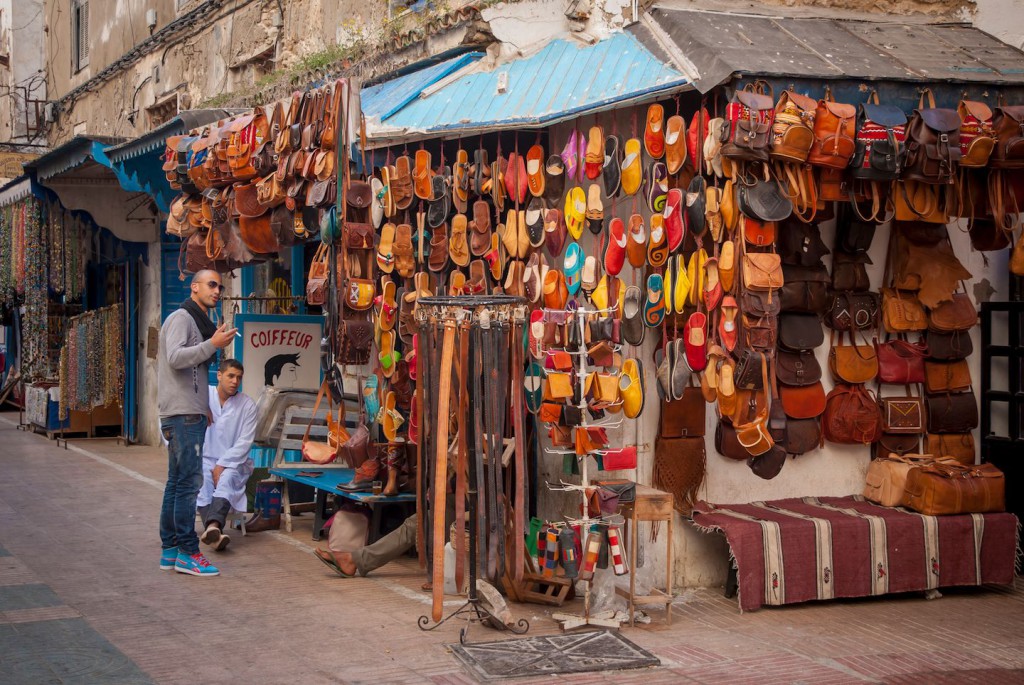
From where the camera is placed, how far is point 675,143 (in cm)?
657

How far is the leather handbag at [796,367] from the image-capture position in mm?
7137

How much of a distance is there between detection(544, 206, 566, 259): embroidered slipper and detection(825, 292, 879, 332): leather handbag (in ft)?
5.54

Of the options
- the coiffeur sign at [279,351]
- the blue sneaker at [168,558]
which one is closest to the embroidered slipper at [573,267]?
the blue sneaker at [168,558]

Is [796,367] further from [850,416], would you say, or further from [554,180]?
[554,180]

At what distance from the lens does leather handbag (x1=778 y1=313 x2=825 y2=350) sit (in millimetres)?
7094

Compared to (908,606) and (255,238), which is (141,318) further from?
(908,606)

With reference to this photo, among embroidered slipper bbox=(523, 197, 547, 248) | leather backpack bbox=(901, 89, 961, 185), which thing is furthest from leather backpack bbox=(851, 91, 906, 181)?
embroidered slipper bbox=(523, 197, 547, 248)

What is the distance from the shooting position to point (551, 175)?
7.47 m

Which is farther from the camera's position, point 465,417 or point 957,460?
point 957,460

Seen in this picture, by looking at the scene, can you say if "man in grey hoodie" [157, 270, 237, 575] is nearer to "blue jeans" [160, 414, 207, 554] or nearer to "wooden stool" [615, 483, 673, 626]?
"blue jeans" [160, 414, 207, 554]

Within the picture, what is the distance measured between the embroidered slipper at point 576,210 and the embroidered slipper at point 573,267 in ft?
0.24

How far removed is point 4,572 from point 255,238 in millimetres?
3031

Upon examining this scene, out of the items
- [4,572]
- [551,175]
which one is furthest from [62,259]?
[551,175]

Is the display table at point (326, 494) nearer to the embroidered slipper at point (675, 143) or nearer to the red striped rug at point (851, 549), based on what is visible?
the red striped rug at point (851, 549)
